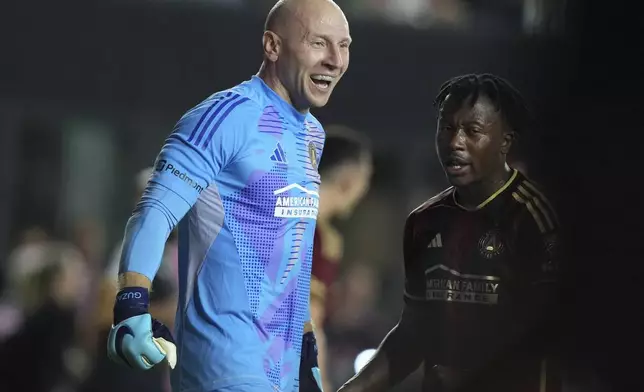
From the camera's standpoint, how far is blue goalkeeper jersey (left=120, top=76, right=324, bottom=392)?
1.77 metres

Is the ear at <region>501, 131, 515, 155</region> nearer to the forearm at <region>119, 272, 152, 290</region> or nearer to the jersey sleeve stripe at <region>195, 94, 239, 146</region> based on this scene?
the jersey sleeve stripe at <region>195, 94, 239, 146</region>

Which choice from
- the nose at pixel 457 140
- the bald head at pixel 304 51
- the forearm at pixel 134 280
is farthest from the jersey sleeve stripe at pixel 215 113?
the nose at pixel 457 140


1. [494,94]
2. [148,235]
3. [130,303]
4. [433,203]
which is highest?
[494,94]

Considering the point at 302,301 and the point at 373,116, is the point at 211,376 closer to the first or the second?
the point at 302,301

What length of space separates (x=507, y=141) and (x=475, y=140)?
0.07 m

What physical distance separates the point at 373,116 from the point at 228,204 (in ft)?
1.91

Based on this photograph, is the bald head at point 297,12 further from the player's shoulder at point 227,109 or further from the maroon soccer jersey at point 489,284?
the maroon soccer jersey at point 489,284

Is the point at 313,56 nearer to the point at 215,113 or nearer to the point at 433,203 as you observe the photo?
the point at 215,113

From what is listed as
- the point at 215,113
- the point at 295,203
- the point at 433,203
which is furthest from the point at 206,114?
the point at 433,203

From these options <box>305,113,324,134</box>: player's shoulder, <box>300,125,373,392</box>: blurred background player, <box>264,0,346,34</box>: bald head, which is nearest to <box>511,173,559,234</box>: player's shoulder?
<box>300,125,373,392</box>: blurred background player

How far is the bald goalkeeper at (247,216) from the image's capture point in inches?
67.5

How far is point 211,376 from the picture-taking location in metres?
1.79

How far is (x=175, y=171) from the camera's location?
171 centimetres

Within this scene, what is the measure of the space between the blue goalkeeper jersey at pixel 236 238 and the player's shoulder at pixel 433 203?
44 cm
